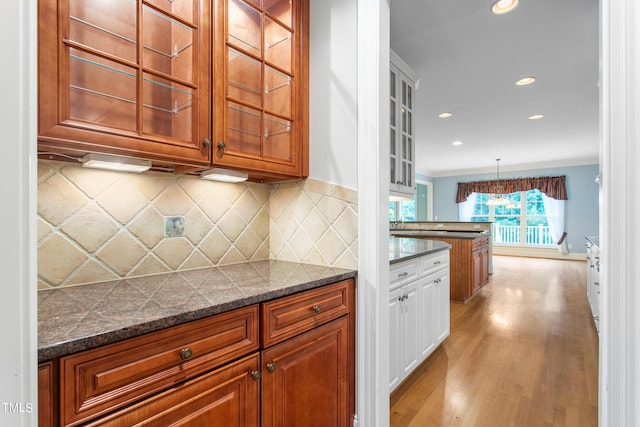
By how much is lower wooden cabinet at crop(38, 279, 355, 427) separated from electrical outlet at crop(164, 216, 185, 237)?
0.61 metres

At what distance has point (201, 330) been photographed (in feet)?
2.81

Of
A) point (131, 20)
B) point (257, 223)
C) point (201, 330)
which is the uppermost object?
point (131, 20)

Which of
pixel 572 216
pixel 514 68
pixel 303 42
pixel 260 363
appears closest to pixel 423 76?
pixel 514 68

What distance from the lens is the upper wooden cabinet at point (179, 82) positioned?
0.86m

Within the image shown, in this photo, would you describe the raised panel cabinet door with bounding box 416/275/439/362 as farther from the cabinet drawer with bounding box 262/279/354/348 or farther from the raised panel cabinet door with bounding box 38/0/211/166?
the raised panel cabinet door with bounding box 38/0/211/166

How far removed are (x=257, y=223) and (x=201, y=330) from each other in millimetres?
894

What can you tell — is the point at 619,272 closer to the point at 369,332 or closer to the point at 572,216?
the point at 369,332

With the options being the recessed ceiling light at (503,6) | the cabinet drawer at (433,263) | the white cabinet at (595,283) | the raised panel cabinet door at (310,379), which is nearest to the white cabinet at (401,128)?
the cabinet drawer at (433,263)

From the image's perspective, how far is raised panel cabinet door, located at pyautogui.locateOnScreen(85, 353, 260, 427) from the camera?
750 millimetres

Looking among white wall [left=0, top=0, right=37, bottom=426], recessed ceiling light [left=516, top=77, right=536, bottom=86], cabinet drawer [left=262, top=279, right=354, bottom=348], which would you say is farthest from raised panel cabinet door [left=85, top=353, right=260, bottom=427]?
recessed ceiling light [left=516, top=77, right=536, bottom=86]

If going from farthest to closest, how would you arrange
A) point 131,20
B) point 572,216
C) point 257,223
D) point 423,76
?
1. point 572,216
2. point 423,76
3. point 257,223
4. point 131,20

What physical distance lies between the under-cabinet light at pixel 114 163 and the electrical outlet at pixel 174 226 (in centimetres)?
26

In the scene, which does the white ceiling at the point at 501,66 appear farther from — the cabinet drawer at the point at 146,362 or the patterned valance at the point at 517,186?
the patterned valance at the point at 517,186

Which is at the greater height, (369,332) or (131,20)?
(131,20)
